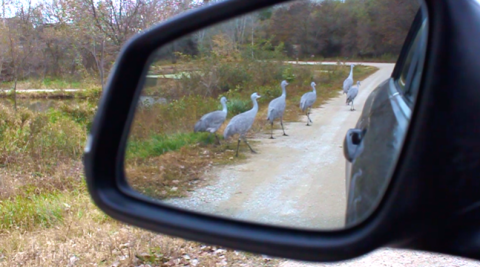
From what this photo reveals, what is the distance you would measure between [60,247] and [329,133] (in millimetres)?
3171

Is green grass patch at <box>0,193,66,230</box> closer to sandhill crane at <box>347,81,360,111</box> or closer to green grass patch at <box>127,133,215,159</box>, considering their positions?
green grass patch at <box>127,133,215,159</box>

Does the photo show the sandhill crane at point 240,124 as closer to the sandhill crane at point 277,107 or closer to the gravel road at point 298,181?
the sandhill crane at point 277,107

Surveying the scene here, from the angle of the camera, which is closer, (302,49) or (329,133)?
Result: (329,133)

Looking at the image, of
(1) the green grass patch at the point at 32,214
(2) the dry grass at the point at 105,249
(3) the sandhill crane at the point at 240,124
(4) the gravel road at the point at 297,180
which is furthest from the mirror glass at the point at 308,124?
(1) the green grass patch at the point at 32,214

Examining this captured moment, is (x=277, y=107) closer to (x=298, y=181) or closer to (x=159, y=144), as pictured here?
(x=159, y=144)

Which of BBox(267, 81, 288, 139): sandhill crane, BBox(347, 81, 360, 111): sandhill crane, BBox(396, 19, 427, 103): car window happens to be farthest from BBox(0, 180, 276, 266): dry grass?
BBox(396, 19, 427, 103): car window

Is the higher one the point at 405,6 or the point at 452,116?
the point at 405,6

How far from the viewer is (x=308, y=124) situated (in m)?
2.27

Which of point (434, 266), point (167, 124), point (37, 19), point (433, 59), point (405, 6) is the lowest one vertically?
point (434, 266)

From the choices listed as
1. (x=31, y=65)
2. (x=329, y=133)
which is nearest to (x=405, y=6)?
(x=329, y=133)

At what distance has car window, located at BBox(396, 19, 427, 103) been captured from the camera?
1.46 metres

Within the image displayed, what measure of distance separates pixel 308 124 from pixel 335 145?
54cm

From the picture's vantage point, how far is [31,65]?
25562 mm

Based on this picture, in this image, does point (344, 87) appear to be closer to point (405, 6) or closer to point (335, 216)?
point (405, 6)
